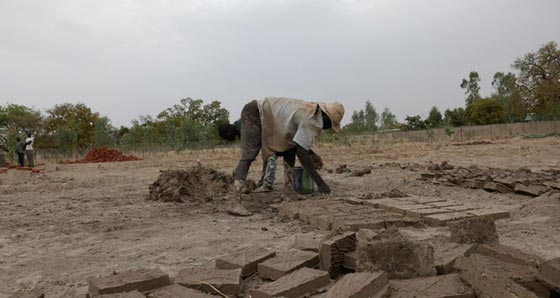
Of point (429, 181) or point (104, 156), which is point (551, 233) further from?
point (104, 156)

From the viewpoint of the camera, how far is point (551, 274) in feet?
7.12

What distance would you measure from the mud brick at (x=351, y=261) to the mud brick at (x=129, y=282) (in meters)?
1.05

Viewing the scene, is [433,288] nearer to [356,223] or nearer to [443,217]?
[356,223]

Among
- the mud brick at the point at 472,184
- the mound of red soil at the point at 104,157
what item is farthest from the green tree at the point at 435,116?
the mud brick at the point at 472,184

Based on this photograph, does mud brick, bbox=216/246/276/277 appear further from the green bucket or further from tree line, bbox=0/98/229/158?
tree line, bbox=0/98/229/158

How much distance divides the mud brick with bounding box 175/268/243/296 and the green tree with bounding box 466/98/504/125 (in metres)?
50.5

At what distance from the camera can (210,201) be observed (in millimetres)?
6043

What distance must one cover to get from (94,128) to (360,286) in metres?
43.4

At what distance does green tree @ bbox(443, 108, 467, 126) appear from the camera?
52.1 meters

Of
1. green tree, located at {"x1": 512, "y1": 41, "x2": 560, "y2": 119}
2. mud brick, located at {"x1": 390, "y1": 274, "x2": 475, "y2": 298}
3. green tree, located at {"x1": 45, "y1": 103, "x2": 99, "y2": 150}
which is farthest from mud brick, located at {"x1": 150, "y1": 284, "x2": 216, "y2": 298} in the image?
green tree, located at {"x1": 45, "y1": 103, "x2": 99, "y2": 150}

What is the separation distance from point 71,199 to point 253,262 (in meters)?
4.98

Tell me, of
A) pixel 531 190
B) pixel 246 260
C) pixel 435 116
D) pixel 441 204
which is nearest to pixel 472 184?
pixel 531 190

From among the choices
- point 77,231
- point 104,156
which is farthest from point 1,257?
point 104,156

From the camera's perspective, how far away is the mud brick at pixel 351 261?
2.66m
